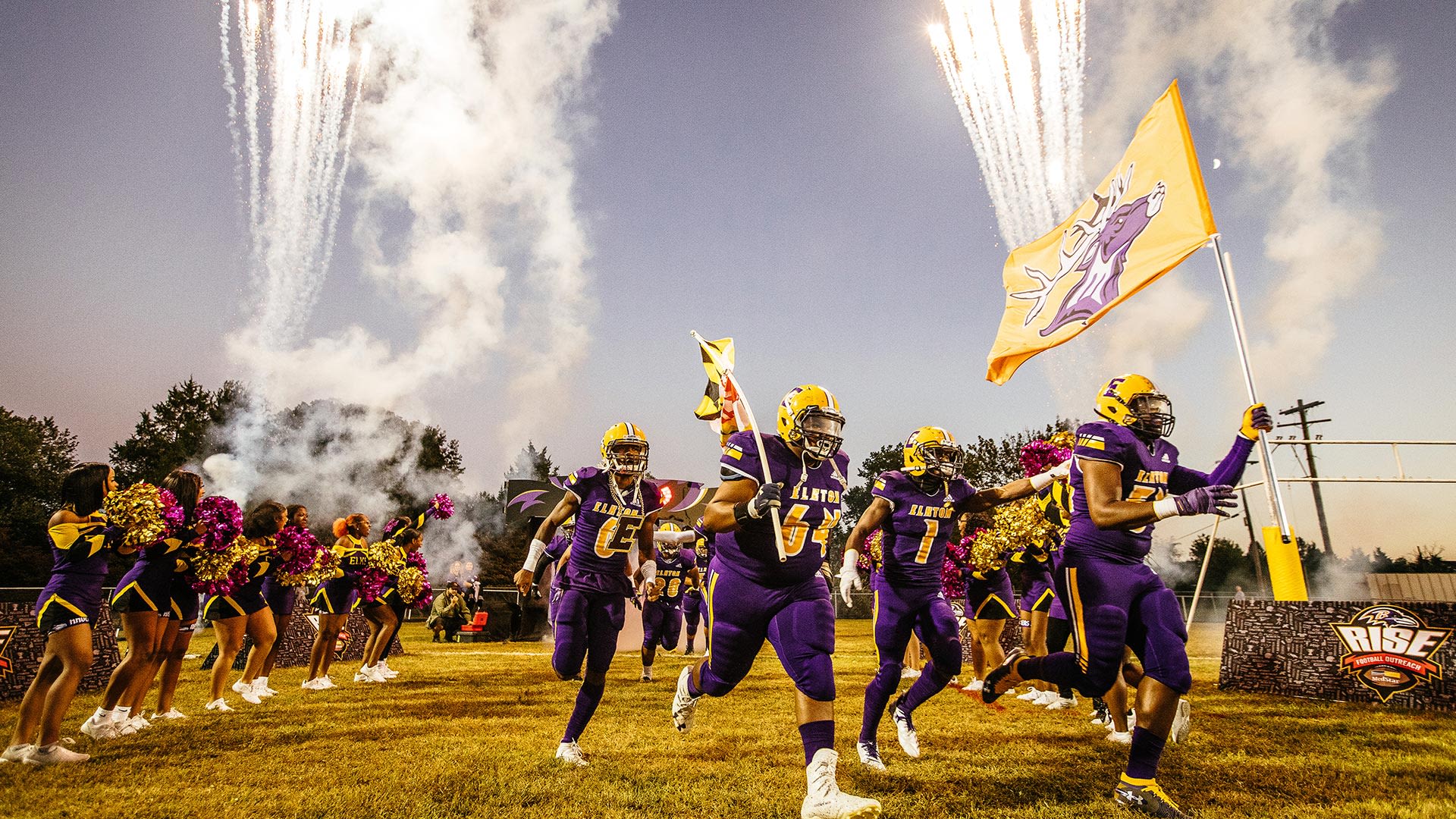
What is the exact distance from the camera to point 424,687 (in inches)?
472

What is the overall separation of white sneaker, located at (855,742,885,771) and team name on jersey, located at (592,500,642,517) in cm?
294

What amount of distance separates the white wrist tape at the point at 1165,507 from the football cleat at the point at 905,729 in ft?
9.67

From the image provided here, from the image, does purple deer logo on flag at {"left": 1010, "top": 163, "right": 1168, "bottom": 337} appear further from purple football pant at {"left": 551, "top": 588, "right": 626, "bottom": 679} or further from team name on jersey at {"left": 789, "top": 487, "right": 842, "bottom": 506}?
purple football pant at {"left": 551, "top": 588, "right": 626, "bottom": 679}

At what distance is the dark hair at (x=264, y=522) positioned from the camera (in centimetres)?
945

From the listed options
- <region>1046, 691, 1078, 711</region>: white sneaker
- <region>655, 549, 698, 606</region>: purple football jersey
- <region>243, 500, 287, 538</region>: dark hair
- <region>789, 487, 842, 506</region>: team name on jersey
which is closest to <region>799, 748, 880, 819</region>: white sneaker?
<region>789, 487, 842, 506</region>: team name on jersey

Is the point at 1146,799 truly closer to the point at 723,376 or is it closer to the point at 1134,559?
the point at 1134,559

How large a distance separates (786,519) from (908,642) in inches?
96.9

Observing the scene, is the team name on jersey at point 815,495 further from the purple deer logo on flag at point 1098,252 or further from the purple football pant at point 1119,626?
the purple deer logo on flag at point 1098,252

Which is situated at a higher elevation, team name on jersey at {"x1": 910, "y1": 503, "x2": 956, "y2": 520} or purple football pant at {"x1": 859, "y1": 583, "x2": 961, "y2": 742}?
team name on jersey at {"x1": 910, "y1": 503, "x2": 956, "y2": 520}

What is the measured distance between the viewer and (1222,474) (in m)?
6.12

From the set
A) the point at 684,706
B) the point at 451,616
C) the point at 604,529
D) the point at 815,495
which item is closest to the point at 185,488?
the point at 604,529

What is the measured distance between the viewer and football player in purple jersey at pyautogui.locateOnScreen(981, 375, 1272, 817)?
16.5ft

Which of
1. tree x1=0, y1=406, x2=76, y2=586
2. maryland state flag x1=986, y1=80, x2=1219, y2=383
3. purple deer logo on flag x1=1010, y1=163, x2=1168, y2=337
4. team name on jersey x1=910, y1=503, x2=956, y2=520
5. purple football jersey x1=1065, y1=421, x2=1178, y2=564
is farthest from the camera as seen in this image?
tree x1=0, y1=406, x2=76, y2=586

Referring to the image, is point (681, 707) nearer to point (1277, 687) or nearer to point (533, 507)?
point (1277, 687)
